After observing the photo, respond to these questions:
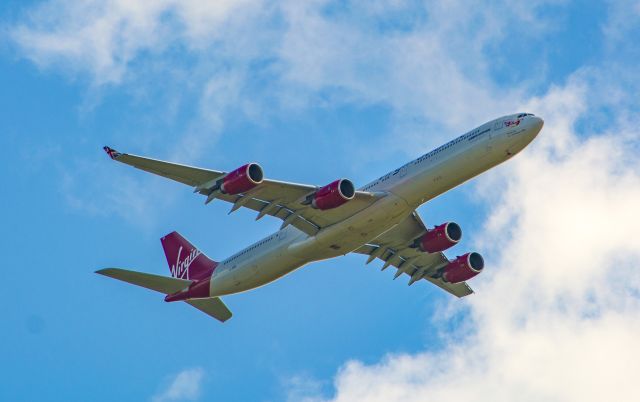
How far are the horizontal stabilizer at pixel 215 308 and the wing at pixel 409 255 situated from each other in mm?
8879

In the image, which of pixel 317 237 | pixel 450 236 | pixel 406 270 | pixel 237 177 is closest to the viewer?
pixel 237 177

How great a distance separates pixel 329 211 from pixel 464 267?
13198 mm

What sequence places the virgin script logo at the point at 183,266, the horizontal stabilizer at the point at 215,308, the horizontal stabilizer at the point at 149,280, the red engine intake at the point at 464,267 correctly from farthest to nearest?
the virgin script logo at the point at 183,266
the red engine intake at the point at 464,267
the horizontal stabilizer at the point at 215,308
the horizontal stabilizer at the point at 149,280

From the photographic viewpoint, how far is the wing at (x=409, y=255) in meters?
67.0

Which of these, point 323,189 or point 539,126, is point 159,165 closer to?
point 323,189

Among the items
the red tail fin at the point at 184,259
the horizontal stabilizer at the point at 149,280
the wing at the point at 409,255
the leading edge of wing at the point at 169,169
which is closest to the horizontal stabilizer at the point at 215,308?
the red tail fin at the point at 184,259

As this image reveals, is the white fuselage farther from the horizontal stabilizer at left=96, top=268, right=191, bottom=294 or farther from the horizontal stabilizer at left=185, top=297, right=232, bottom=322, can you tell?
the horizontal stabilizer at left=185, top=297, right=232, bottom=322

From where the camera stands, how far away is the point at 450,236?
65000mm

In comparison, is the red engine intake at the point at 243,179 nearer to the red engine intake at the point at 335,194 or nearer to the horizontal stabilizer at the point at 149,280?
the red engine intake at the point at 335,194

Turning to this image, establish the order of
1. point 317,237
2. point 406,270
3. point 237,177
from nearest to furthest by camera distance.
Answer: point 237,177 → point 317,237 → point 406,270

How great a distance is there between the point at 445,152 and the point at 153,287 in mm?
19839

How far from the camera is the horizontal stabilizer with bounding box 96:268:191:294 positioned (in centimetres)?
6297

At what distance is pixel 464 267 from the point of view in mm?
69375

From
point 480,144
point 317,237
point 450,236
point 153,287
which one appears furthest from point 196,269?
point 480,144
